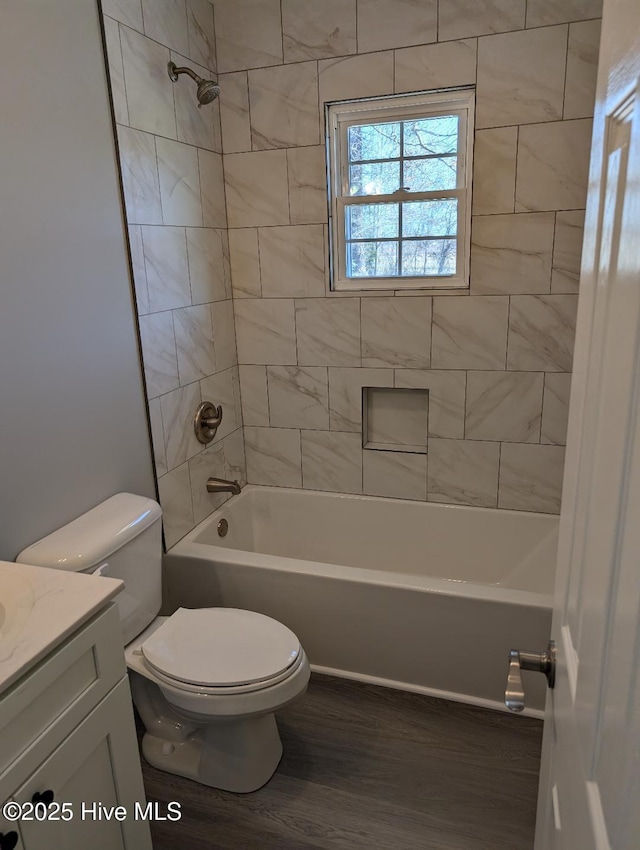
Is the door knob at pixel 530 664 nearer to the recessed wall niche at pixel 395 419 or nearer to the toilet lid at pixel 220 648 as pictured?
the toilet lid at pixel 220 648

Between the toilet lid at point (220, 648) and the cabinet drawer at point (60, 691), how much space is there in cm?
38

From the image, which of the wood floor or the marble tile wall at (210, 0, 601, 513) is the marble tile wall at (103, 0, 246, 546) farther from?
the wood floor

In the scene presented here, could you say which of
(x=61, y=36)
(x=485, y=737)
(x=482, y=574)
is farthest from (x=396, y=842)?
(x=61, y=36)

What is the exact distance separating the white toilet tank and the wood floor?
55 centimetres

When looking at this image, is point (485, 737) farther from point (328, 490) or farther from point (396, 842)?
point (328, 490)

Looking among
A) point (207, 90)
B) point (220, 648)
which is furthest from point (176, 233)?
point (220, 648)

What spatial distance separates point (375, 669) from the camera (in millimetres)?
2273

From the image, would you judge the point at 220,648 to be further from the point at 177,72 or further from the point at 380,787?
the point at 177,72

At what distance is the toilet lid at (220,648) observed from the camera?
168 centimetres

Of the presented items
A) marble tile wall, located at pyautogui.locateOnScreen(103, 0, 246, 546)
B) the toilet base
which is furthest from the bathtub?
the toilet base

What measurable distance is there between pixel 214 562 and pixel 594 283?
6.20 feet

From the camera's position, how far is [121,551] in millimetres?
1800

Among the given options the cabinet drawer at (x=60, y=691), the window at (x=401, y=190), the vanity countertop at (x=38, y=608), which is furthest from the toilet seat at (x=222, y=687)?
the window at (x=401, y=190)

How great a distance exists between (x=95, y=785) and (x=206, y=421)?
4.93ft
